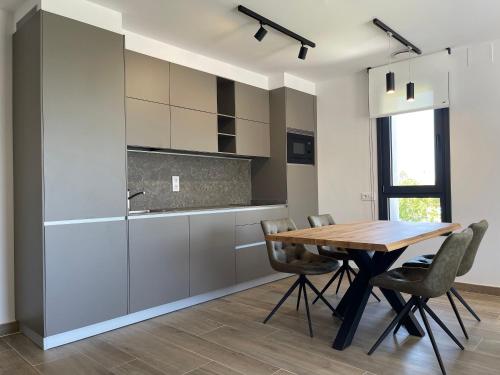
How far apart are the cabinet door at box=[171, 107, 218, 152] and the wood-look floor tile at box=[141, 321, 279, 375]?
1753mm

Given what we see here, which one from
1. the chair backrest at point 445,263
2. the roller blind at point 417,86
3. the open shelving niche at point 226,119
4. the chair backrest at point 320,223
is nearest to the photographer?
the chair backrest at point 445,263

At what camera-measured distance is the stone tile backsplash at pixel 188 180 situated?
12.8 feet

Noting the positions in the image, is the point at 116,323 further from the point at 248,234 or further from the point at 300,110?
the point at 300,110

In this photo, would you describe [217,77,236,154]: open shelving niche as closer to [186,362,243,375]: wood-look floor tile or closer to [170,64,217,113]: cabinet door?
[170,64,217,113]: cabinet door

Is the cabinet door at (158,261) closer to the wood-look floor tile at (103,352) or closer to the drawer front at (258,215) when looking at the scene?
the wood-look floor tile at (103,352)

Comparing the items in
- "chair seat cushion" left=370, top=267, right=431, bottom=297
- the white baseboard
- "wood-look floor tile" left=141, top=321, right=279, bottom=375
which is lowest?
"wood-look floor tile" left=141, top=321, right=279, bottom=375

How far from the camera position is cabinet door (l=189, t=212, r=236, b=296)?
3.64 m

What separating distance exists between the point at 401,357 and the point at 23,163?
3.08 metres

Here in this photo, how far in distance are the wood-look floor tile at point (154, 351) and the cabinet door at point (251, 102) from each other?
2.68m

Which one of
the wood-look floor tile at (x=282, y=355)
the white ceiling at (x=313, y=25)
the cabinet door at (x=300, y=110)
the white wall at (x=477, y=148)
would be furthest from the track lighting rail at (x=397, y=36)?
the wood-look floor tile at (x=282, y=355)

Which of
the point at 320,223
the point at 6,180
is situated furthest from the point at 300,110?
the point at 6,180

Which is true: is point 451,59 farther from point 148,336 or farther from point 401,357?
point 148,336

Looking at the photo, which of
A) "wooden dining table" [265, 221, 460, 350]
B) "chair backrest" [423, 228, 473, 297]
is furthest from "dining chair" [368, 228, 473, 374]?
"wooden dining table" [265, 221, 460, 350]

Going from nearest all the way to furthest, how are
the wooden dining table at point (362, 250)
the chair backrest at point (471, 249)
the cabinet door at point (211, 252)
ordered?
the wooden dining table at point (362, 250) → the chair backrest at point (471, 249) → the cabinet door at point (211, 252)
